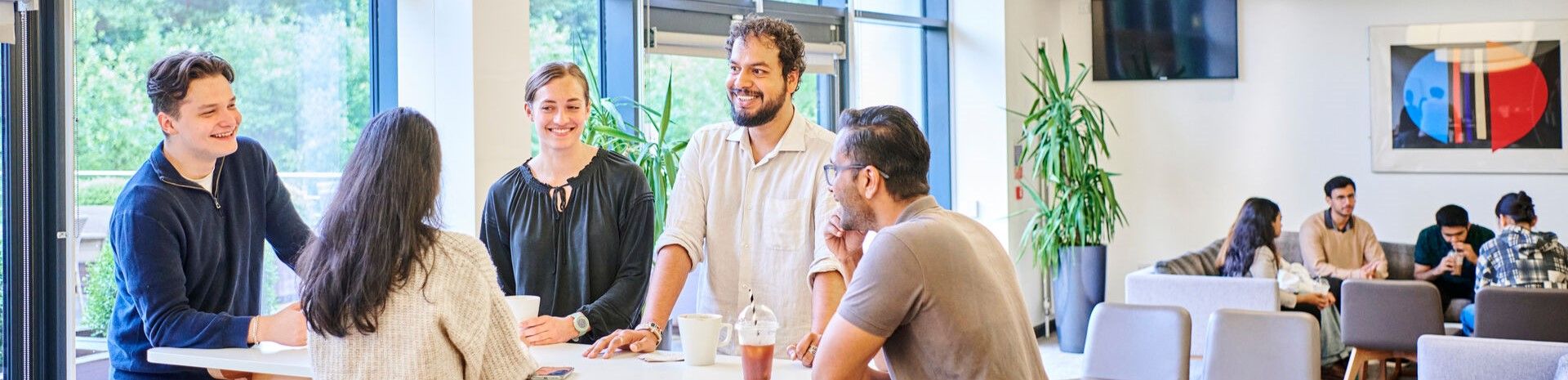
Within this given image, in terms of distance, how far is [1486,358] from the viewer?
4387 mm

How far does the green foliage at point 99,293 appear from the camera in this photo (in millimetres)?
3912

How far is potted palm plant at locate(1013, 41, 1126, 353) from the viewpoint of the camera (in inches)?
311

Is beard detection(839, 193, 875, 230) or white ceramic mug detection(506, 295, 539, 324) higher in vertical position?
beard detection(839, 193, 875, 230)

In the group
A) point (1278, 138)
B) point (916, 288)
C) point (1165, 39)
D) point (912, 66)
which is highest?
point (1165, 39)

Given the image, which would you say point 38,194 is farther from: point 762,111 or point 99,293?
point 762,111

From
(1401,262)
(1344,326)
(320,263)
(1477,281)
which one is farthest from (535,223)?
(1401,262)

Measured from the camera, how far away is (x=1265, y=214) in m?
6.70

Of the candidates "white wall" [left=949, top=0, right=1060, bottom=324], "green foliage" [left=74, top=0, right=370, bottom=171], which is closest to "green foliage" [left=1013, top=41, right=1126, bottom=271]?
"white wall" [left=949, top=0, right=1060, bottom=324]

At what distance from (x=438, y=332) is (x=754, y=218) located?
0.93 metres

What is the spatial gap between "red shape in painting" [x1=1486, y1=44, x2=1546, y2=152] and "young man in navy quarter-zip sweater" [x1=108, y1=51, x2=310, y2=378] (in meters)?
7.16

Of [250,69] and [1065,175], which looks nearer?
[250,69]

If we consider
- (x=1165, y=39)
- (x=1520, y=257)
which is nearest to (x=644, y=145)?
(x=1520, y=257)

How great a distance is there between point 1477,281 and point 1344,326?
93 cm

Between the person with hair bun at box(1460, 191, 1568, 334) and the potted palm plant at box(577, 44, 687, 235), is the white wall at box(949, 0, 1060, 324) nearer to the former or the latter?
the person with hair bun at box(1460, 191, 1568, 334)
